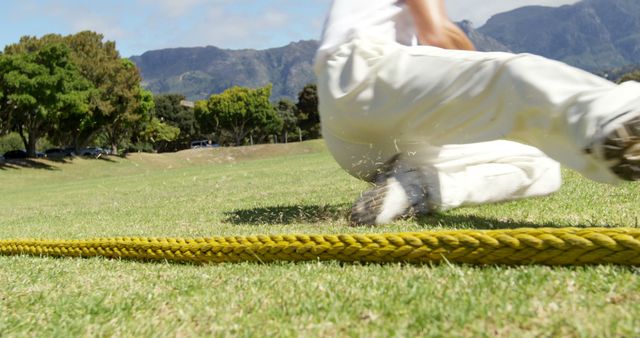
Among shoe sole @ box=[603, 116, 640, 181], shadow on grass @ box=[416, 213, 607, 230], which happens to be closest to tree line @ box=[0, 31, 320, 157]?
shadow on grass @ box=[416, 213, 607, 230]

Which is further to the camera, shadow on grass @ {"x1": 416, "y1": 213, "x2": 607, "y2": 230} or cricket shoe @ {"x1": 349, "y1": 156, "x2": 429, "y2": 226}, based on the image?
cricket shoe @ {"x1": 349, "y1": 156, "x2": 429, "y2": 226}

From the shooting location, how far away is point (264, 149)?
49.8 m

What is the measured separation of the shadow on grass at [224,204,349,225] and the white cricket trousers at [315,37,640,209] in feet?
1.40

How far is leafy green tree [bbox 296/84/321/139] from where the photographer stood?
79750mm

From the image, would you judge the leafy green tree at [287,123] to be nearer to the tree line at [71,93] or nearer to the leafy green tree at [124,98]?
the tree line at [71,93]

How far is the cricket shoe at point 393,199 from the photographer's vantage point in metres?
3.65


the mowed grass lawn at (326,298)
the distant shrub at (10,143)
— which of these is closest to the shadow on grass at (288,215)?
the mowed grass lawn at (326,298)

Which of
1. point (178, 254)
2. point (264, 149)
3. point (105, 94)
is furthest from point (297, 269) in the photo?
point (264, 149)

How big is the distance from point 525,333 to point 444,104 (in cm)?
205

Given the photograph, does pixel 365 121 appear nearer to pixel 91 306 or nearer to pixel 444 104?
pixel 444 104

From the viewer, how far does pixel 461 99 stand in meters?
3.19

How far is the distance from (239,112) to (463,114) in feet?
233

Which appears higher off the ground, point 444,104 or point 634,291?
point 444,104

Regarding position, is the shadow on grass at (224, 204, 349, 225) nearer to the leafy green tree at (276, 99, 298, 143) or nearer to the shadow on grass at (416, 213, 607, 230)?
the shadow on grass at (416, 213, 607, 230)
